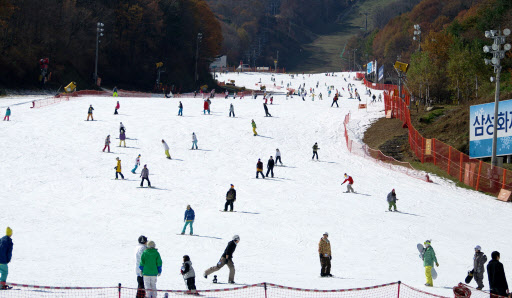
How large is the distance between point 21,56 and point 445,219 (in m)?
59.9

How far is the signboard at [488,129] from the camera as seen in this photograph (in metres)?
31.4

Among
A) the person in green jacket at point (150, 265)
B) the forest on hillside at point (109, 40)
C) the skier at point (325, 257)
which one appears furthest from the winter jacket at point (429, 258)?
the forest on hillside at point (109, 40)

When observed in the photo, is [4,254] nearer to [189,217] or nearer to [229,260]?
[229,260]

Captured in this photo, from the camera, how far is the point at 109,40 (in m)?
89.4

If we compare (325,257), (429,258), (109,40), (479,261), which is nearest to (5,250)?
(325,257)

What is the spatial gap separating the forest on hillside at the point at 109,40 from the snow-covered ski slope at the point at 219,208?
28233 millimetres

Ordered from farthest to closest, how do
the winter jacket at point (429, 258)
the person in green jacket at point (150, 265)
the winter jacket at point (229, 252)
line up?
the winter jacket at point (429, 258) → the winter jacket at point (229, 252) → the person in green jacket at point (150, 265)

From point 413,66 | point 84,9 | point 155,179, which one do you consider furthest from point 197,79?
point 155,179

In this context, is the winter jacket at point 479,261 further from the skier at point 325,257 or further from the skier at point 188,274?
the skier at point 188,274

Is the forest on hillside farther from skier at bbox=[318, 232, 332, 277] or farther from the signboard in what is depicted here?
skier at bbox=[318, 232, 332, 277]

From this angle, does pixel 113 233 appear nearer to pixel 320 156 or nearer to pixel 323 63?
pixel 320 156

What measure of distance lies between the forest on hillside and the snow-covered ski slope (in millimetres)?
28233

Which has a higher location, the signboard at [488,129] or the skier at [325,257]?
the signboard at [488,129]

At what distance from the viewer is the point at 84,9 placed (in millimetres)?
84000
